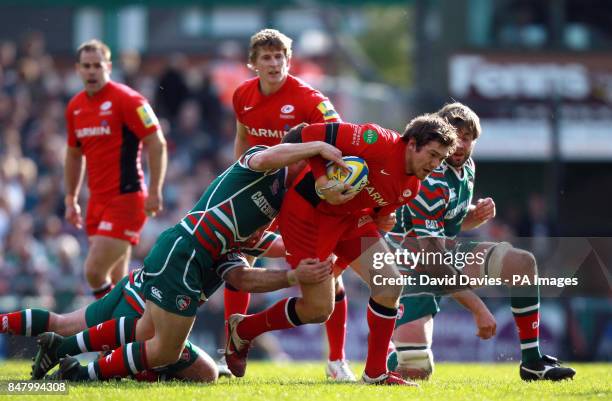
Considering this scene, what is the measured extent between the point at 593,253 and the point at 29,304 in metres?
6.85

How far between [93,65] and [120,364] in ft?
11.6

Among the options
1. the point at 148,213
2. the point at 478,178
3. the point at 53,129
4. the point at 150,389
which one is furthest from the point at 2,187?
the point at 150,389

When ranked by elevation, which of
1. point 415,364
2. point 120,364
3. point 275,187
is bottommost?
point 415,364

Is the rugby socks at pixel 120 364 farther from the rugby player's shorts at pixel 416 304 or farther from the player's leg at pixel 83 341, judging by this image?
the rugby player's shorts at pixel 416 304

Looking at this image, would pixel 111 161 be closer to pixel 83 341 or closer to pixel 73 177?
pixel 73 177

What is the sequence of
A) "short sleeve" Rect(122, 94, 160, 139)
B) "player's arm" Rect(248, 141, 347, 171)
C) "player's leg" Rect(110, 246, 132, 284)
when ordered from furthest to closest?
"player's leg" Rect(110, 246, 132, 284)
"short sleeve" Rect(122, 94, 160, 139)
"player's arm" Rect(248, 141, 347, 171)

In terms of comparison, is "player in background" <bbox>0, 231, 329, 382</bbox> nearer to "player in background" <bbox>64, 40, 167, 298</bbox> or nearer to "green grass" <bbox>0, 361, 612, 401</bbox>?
"green grass" <bbox>0, 361, 612, 401</bbox>

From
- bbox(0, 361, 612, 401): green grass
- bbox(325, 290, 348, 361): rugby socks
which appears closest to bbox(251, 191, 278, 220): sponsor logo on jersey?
bbox(0, 361, 612, 401): green grass

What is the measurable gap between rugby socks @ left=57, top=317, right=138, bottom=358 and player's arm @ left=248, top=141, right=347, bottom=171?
5.26 feet

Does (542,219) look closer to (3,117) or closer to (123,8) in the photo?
(3,117)

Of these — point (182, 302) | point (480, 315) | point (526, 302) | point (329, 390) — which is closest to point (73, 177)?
point (182, 302)

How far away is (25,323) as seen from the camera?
8602 mm

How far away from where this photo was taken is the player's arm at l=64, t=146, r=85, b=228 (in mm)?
10820

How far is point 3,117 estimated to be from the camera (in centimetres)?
1952
